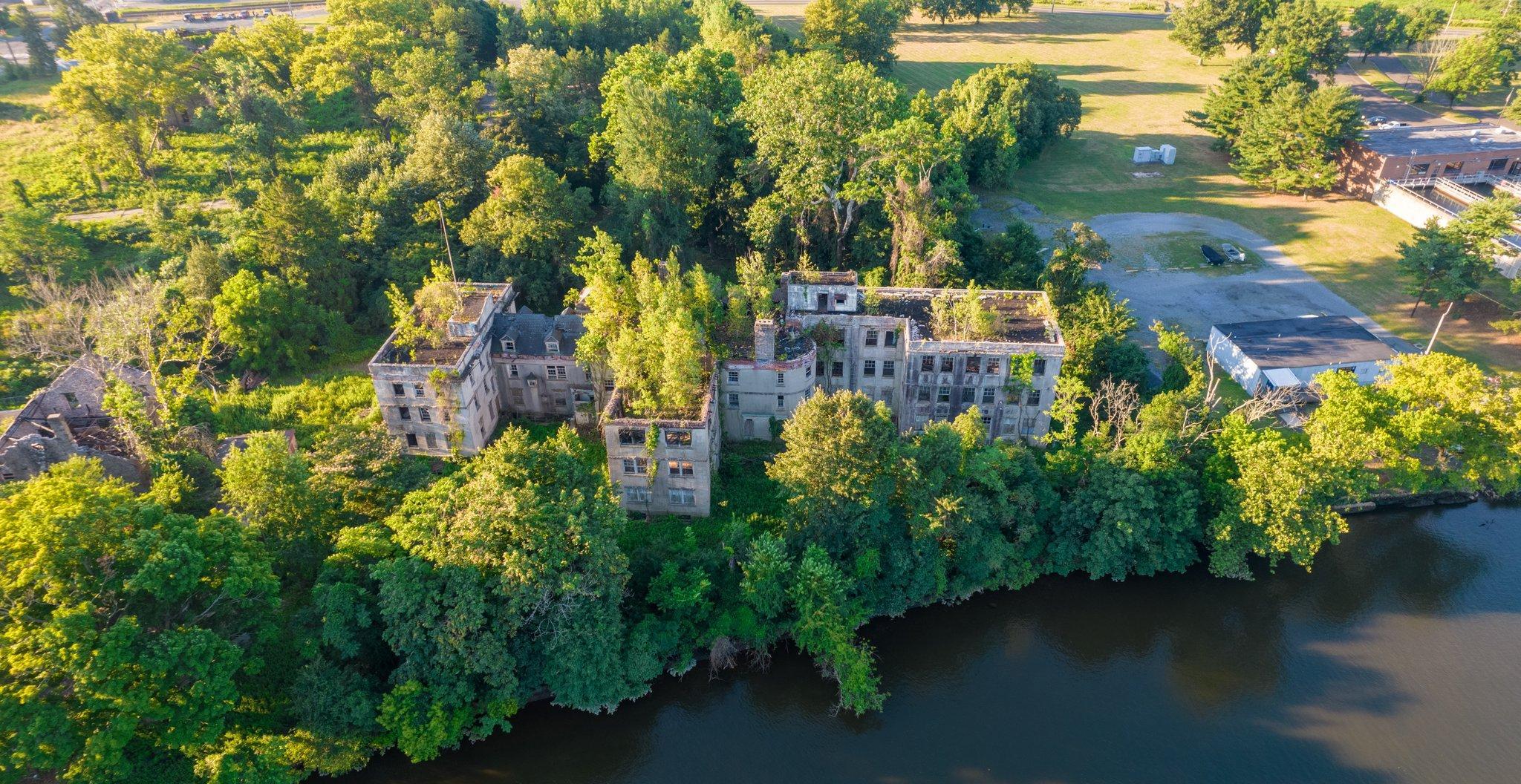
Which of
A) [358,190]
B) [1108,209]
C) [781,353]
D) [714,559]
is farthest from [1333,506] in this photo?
[358,190]

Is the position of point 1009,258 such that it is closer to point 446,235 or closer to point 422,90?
point 446,235

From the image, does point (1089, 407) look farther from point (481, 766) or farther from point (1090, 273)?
point (481, 766)

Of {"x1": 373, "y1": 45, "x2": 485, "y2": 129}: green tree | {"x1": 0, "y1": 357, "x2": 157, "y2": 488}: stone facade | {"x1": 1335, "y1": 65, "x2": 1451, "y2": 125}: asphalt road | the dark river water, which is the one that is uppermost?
{"x1": 373, "y1": 45, "x2": 485, "y2": 129}: green tree

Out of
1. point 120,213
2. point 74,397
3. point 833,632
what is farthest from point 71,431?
point 833,632

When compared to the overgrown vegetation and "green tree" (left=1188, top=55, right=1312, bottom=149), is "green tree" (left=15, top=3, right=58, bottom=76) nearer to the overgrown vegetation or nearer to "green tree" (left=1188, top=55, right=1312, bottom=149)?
the overgrown vegetation

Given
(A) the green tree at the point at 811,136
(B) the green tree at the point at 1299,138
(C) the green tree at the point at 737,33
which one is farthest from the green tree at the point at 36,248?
(B) the green tree at the point at 1299,138

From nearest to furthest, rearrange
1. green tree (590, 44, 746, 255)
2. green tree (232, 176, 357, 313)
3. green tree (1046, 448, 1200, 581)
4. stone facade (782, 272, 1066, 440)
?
green tree (1046, 448, 1200, 581)
stone facade (782, 272, 1066, 440)
green tree (232, 176, 357, 313)
green tree (590, 44, 746, 255)

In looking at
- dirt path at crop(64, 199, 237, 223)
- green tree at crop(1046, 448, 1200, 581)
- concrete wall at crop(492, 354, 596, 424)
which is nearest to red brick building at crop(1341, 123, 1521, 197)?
green tree at crop(1046, 448, 1200, 581)

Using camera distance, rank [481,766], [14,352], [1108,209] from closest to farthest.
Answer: [481,766] → [14,352] → [1108,209]
